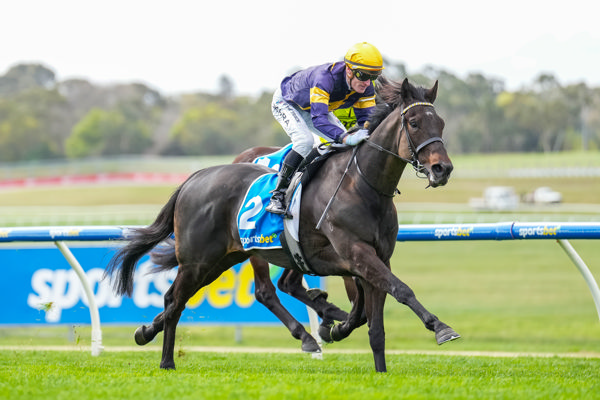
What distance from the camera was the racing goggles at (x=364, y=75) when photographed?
207 inches

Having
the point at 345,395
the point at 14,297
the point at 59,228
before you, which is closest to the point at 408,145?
the point at 345,395

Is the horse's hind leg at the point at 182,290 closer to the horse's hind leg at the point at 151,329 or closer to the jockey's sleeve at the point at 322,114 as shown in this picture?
the horse's hind leg at the point at 151,329

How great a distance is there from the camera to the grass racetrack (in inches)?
163

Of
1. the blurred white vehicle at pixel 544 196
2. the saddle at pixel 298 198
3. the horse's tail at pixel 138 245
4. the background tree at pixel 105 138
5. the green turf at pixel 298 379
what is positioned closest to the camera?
the green turf at pixel 298 379

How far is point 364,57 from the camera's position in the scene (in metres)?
5.20

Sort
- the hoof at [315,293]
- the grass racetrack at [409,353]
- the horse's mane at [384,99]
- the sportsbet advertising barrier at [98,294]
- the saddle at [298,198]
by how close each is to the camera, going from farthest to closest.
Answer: the sportsbet advertising barrier at [98,294]
the hoof at [315,293]
the saddle at [298,198]
the horse's mane at [384,99]
the grass racetrack at [409,353]

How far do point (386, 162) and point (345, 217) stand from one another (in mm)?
424

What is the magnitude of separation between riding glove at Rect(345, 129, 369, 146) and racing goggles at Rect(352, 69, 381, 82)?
0.35 metres

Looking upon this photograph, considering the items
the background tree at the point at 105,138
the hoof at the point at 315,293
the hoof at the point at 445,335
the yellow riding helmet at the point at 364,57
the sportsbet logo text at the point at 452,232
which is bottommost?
the background tree at the point at 105,138

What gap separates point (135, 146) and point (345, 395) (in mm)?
70398

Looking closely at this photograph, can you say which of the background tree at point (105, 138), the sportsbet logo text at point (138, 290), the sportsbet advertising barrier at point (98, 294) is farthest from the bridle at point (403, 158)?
the background tree at point (105, 138)

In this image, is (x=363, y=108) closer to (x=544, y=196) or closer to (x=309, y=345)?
(x=309, y=345)

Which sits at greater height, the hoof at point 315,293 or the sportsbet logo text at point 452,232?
the sportsbet logo text at point 452,232

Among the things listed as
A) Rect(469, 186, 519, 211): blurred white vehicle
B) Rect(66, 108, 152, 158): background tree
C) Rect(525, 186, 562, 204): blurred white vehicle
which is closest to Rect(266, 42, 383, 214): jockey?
Rect(469, 186, 519, 211): blurred white vehicle
